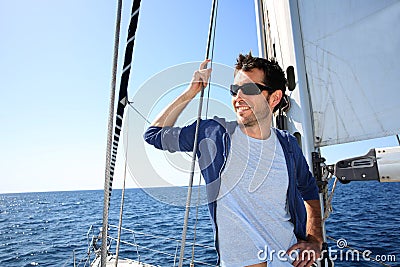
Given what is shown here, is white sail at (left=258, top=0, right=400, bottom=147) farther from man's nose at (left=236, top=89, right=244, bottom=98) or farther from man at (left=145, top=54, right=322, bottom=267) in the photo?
man's nose at (left=236, top=89, right=244, bottom=98)

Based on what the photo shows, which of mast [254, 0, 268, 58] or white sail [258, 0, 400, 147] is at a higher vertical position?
mast [254, 0, 268, 58]

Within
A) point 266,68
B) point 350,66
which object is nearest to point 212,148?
point 266,68

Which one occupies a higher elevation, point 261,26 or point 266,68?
point 261,26

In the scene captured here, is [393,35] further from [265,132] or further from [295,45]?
[265,132]

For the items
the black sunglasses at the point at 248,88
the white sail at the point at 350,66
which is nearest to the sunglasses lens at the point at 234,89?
the black sunglasses at the point at 248,88

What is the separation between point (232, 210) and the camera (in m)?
1.07

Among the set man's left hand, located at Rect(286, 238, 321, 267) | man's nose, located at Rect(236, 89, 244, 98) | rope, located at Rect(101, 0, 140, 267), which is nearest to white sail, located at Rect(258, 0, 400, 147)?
man's left hand, located at Rect(286, 238, 321, 267)

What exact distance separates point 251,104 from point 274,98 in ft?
0.54

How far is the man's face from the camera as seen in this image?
1.14 metres

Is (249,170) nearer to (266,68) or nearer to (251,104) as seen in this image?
(251,104)

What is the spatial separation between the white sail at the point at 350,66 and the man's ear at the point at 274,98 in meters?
0.61

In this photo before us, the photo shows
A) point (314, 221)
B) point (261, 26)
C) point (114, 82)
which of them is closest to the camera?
point (114, 82)

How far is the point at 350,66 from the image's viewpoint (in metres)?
1.67

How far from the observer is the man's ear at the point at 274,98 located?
1226 mm
